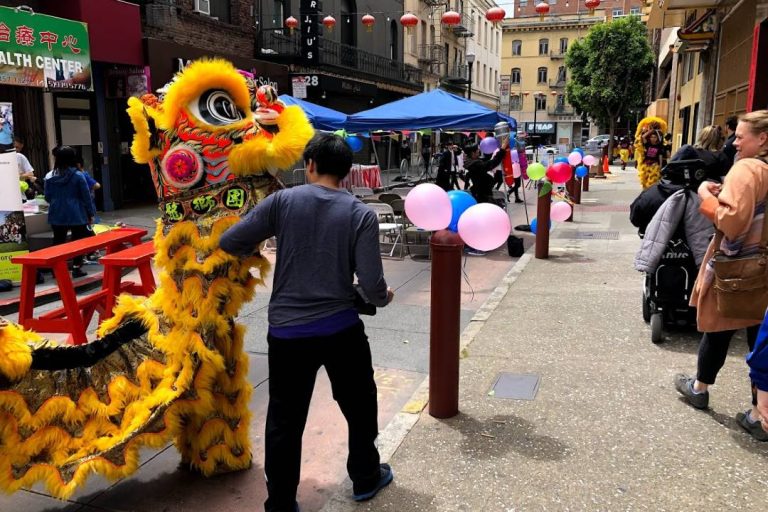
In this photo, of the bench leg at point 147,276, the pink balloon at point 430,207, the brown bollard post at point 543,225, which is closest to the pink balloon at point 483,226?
the pink balloon at point 430,207

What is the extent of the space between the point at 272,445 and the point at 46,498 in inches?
56.4

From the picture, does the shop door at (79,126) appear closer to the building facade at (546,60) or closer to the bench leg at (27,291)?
the bench leg at (27,291)

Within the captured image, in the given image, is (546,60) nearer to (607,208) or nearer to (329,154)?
(607,208)

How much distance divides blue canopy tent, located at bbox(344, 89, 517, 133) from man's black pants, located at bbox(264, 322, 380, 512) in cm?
904

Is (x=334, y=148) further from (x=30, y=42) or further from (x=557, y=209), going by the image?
(x=30, y=42)

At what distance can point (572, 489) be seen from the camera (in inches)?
123

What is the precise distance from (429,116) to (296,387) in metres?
9.44

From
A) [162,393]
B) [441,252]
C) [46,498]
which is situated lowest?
[46,498]

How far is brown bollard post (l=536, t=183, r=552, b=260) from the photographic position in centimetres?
895

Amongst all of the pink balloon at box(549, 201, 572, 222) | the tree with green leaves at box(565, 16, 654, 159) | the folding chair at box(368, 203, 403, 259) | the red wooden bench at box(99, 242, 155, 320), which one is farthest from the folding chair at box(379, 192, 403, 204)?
the tree with green leaves at box(565, 16, 654, 159)

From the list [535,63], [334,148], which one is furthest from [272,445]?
[535,63]

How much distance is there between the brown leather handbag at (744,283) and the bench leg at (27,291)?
4.60 meters

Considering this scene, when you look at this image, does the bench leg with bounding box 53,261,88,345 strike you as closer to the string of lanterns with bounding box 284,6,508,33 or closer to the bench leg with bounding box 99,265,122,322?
the bench leg with bounding box 99,265,122,322

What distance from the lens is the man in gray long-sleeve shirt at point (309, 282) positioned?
2.70 meters
